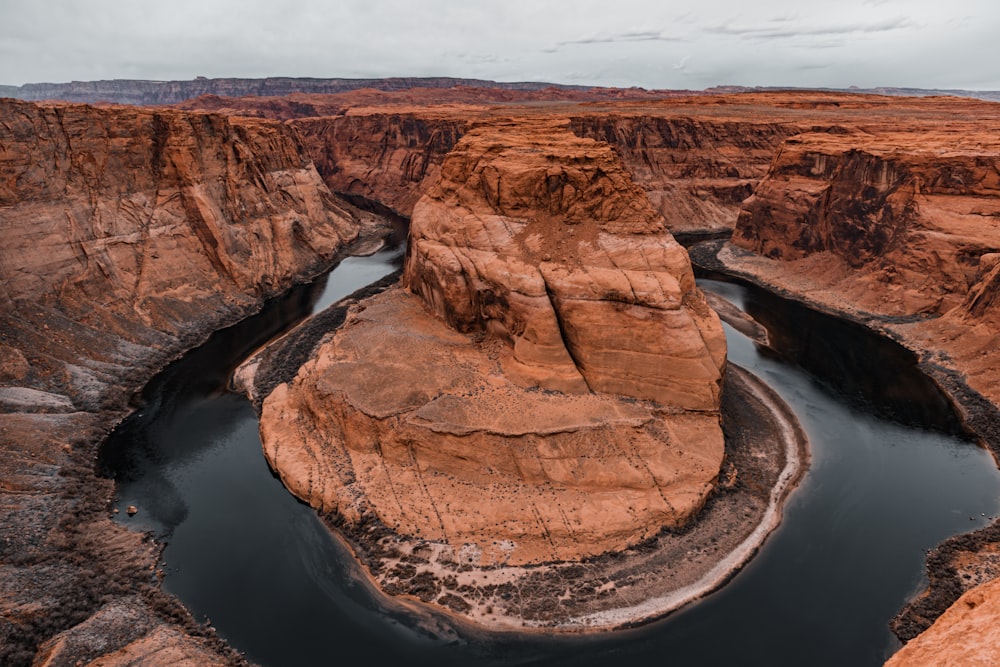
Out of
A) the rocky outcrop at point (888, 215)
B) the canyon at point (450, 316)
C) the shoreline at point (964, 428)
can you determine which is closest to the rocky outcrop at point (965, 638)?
the canyon at point (450, 316)

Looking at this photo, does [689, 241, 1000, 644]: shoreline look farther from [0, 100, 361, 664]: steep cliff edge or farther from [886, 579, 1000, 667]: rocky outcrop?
[0, 100, 361, 664]: steep cliff edge

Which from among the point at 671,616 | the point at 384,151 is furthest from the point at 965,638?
the point at 384,151

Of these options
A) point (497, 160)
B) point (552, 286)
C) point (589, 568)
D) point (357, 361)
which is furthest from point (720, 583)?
point (497, 160)

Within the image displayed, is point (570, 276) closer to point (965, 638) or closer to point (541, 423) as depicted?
point (541, 423)

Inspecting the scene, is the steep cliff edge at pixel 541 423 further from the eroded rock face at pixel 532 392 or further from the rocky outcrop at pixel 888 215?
the rocky outcrop at pixel 888 215

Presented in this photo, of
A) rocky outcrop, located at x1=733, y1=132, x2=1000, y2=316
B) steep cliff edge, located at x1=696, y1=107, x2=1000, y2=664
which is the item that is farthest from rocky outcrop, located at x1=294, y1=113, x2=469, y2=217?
rocky outcrop, located at x1=733, y1=132, x2=1000, y2=316

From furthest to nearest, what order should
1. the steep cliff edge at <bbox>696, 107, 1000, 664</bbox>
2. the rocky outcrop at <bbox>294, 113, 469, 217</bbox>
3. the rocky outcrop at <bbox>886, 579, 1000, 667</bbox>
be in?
the rocky outcrop at <bbox>294, 113, 469, 217</bbox>
the steep cliff edge at <bbox>696, 107, 1000, 664</bbox>
the rocky outcrop at <bbox>886, 579, 1000, 667</bbox>

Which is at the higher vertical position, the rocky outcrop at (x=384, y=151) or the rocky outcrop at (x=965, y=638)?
the rocky outcrop at (x=384, y=151)
